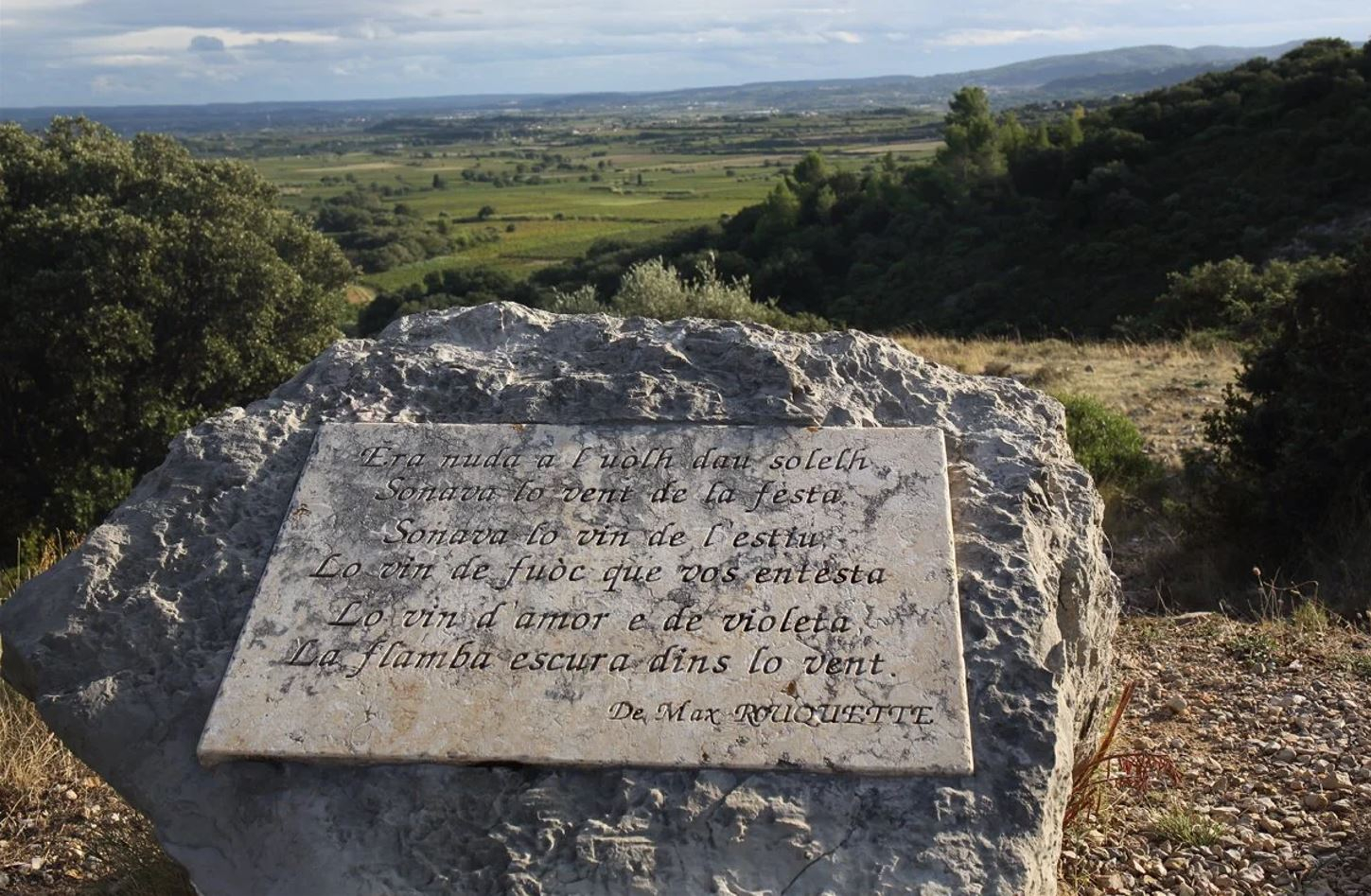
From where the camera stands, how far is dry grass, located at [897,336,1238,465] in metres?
10.7

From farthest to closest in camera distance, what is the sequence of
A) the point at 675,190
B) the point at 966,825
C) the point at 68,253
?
the point at 675,190 < the point at 68,253 < the point at 966,825

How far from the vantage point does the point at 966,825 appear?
10.1 feet

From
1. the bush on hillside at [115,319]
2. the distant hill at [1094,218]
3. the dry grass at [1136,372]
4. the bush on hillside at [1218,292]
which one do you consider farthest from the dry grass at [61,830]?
the distant hill at [1094,218]

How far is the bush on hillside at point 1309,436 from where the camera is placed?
6.75m

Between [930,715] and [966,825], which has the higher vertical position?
[930,715]

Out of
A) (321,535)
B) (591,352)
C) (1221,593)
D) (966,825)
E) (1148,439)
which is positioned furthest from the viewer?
(1148,439)

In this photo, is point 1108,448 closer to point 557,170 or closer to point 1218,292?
point 1218,292

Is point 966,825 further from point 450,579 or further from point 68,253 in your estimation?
point 68,253

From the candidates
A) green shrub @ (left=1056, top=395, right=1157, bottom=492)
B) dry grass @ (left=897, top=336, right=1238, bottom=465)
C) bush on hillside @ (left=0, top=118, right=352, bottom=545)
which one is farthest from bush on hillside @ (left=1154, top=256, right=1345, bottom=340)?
bush on hillside @ (left=0, top=118, right=352, bottom=545)

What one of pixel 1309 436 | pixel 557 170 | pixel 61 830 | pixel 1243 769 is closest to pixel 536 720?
pixel 61 830

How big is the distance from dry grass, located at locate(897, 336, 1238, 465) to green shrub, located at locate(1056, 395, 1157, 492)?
0.48 meters

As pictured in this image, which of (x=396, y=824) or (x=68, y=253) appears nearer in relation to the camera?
(x=396, y=824)

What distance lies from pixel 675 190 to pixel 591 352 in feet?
261

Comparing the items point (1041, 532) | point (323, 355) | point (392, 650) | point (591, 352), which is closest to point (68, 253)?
point (323, 355)
